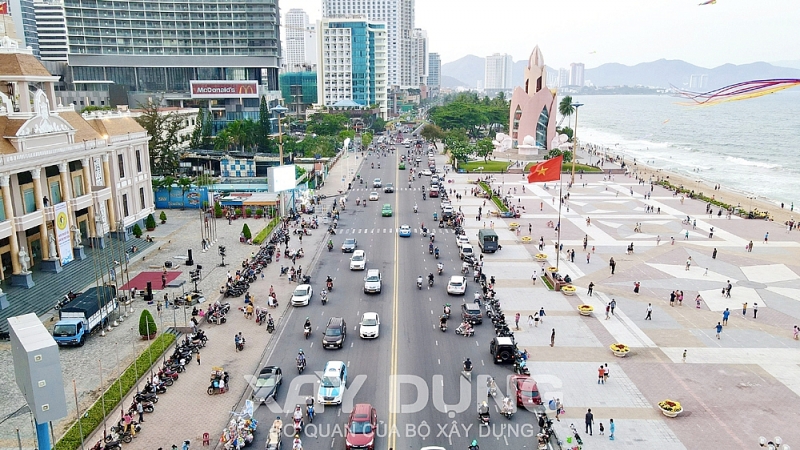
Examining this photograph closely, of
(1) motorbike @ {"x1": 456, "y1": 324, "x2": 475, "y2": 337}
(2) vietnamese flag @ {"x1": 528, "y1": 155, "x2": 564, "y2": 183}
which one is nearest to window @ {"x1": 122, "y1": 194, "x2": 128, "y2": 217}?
(2) vietnamese flag @ {"x1": 528, "y1": 155, "x2": 564, "y2": 183}

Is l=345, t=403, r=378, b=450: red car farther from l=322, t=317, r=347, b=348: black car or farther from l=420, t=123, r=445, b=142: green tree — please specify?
l=420, t=123, r=445, b=142: green tree

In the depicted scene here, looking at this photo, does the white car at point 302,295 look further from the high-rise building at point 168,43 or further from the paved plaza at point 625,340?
the high-rise building at point 168,43

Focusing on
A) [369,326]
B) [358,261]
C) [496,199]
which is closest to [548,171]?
[358,261]

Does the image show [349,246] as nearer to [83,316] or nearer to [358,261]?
[358,261]

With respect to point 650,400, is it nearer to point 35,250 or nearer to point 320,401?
point 320,401

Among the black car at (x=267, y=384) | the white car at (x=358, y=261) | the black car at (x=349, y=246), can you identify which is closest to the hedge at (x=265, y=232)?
the black car at (x=349, y=246)

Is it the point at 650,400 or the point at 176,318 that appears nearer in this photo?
the point at 650,400

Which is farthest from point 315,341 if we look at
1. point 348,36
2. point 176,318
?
point 348,36
